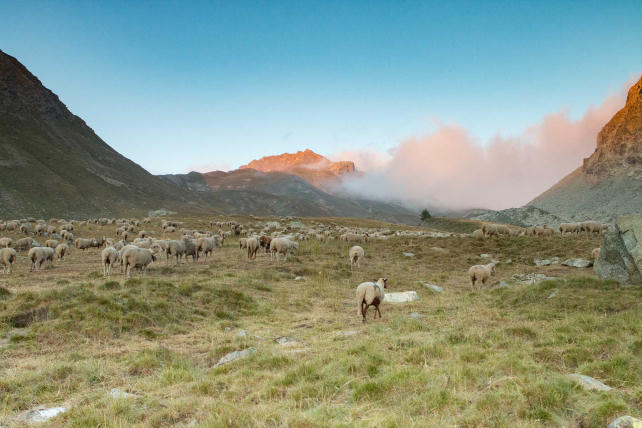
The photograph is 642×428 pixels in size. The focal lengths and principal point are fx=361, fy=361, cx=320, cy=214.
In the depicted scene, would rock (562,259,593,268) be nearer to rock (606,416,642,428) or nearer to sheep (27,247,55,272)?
rock (606,416,642,428)

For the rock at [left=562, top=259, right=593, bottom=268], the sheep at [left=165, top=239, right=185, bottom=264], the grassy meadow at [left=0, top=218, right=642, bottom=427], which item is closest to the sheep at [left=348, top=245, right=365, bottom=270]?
the grassy meadow at [left=0, top=218, right=642, bottom=427]

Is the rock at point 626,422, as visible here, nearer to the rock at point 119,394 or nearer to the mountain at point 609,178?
the rock at point 119,394

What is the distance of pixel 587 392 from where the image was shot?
20.5 feet

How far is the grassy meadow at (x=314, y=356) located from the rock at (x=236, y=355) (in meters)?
0.27

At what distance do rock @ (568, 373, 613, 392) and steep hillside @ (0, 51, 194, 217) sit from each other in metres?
110

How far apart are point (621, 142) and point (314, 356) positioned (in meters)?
192

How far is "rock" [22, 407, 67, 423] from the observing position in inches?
242

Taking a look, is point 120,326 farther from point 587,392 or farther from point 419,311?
point 587,392

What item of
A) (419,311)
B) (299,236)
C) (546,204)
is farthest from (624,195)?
(419,311)

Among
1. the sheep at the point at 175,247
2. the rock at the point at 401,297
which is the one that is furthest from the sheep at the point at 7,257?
the rock at the point at 401,297

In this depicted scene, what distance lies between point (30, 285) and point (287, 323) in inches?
563

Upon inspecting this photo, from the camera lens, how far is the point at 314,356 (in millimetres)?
9016

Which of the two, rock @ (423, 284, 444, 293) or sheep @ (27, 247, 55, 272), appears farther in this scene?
sheep @ (27, 247, 55, 272)

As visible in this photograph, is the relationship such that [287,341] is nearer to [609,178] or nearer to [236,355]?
[236,355]
